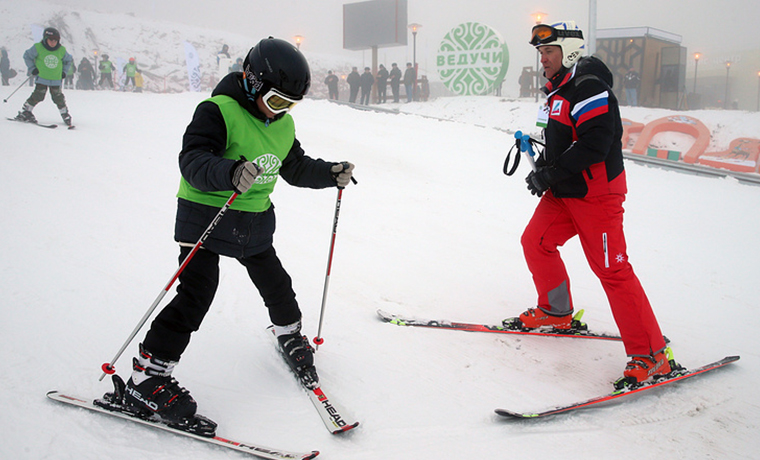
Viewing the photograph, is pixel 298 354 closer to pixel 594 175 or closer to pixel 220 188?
pixel 220 188

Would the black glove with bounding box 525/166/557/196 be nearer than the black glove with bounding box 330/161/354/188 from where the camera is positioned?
No

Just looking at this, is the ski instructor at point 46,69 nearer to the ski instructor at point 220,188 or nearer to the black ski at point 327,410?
the ski instructor at point 220,188

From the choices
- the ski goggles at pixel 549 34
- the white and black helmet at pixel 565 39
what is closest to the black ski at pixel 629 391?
the white and black helmet at pixel 565 39

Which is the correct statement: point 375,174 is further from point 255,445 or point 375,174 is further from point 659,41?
point 659,41

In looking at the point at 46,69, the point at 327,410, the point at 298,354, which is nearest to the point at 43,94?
the point at 46,69

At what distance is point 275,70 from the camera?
6.63 feet

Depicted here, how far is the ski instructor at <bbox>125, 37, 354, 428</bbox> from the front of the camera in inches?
77.0

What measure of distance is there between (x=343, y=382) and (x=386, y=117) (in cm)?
966

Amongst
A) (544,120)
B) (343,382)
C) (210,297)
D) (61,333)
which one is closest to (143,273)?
(61,333)

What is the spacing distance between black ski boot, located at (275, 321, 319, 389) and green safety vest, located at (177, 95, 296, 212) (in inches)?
28.3

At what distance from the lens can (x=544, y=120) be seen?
9.82 feet

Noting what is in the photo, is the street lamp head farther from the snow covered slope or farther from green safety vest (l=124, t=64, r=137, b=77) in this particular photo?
green safety vest (l=124, t=64, r=137, b=77)

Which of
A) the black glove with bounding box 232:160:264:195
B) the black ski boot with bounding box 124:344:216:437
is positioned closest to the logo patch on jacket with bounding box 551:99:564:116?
the black glove with bounding box 232:160:264:195

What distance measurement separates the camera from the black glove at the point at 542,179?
270 centimetres
